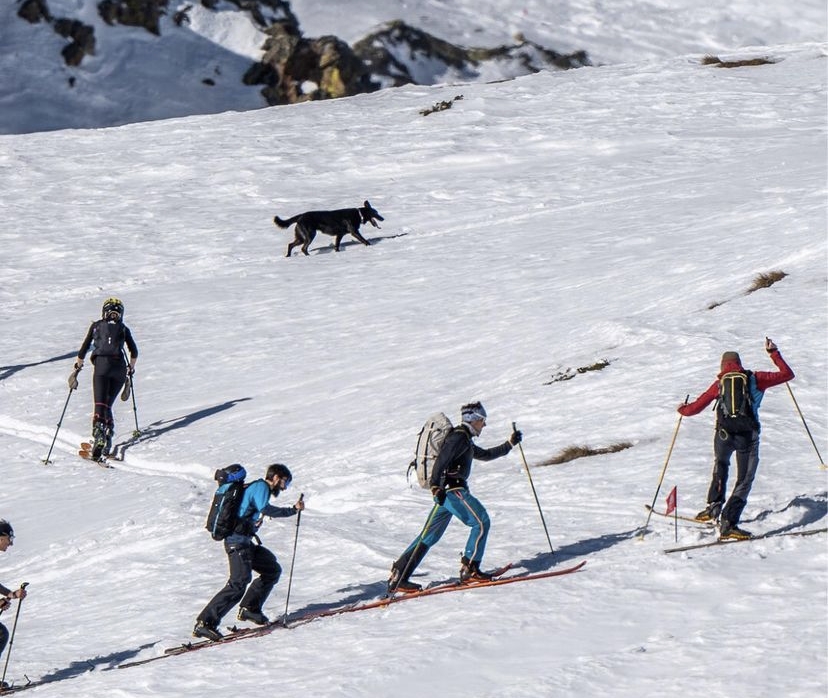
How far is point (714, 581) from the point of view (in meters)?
9.52

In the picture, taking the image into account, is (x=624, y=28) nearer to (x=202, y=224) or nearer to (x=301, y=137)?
(x=301, y=137)

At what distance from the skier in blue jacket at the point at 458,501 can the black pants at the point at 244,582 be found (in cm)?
94

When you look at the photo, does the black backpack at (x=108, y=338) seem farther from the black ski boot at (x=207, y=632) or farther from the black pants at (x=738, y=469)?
the black pants at (x=738, y=469)

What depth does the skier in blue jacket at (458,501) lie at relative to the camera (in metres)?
9.98

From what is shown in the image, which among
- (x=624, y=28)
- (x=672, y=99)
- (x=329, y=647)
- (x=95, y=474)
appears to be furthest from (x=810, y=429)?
(x=624, y=28)

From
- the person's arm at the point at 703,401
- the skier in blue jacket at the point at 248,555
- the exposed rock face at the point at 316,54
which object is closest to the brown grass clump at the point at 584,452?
the person's arm at the point at 703,401

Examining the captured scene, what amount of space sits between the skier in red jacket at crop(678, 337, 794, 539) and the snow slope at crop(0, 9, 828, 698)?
1.23 feet

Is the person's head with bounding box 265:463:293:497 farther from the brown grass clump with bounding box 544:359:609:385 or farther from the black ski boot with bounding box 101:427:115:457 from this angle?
the black ski boot with bounding box 101:427:115:457

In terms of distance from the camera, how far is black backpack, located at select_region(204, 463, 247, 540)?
383 inches

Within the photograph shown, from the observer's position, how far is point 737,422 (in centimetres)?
1073

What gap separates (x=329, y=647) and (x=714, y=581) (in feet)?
8.97

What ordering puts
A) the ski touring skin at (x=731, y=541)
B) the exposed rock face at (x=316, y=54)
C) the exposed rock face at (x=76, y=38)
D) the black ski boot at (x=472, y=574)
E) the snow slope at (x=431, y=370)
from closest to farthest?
the snow slope at (x=431, y=370), the black ski boot at (x=472, y=574), the ski touring skin at (x=731, y=541), the exposed rock face at (x=76, y=38), the exposed rock face at (x=316, y=54)

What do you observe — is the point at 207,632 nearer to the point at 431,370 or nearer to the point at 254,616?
the point at 254,616

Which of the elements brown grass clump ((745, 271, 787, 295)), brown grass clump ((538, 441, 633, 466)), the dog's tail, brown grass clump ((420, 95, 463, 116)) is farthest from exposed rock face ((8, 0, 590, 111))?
brown grass clump ((538, 441, 633, 466))
